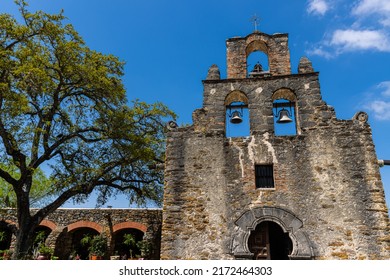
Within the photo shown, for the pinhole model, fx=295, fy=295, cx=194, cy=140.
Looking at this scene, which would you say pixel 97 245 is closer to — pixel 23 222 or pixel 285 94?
pixel 23 222

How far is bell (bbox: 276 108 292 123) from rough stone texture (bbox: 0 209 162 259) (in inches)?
316

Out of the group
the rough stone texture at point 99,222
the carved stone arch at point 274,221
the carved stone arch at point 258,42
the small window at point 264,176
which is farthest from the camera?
the rough stone texture at point 99,222

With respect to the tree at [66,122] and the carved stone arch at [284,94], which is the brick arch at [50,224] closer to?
the tree at [66,122]

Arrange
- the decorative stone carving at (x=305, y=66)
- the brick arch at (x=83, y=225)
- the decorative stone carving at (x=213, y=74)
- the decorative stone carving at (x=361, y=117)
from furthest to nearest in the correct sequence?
the brick arch at (x=83, y=225) < the decorative stone carving at (x=213, y=74) < the decorative stone carving at (x=305, y=66) < the decorative stone carving at (x=361, y=117)

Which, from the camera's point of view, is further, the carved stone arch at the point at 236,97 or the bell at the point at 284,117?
the carved stone arch at the point at 236,97

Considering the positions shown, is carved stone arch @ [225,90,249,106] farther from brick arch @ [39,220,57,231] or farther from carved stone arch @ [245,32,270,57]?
brick arch @ [39,220,57,231]

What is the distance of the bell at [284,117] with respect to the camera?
864cm

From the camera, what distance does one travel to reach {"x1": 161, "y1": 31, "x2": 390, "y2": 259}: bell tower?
285 inches

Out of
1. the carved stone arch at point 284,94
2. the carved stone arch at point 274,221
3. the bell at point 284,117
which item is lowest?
the carved stone arch at point 274,221

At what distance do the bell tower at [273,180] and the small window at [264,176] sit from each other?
3 cm

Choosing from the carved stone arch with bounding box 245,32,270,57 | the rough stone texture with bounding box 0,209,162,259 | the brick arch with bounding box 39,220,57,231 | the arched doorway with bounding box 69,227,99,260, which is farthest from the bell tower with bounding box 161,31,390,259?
the brick arch with bounding box 39,220,57,231

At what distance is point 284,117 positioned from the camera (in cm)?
870

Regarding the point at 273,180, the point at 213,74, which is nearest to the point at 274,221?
the point at 273,180

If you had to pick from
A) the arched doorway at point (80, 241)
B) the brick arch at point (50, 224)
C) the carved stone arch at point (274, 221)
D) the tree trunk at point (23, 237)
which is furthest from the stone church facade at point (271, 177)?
the brick arch at point (50, 224)
